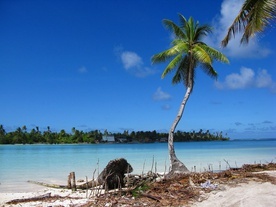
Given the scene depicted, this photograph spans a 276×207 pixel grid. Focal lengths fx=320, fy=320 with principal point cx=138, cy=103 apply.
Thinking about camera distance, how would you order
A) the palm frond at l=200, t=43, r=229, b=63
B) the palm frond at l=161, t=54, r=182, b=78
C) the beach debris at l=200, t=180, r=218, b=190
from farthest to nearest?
the palm frond at l=161, t=54, r=182, b=78 → the palm frond at l=200, t=43, r=229, b=63 → the beach debris at l=200, t=180, r=218, b=190

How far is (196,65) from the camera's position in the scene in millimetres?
17141

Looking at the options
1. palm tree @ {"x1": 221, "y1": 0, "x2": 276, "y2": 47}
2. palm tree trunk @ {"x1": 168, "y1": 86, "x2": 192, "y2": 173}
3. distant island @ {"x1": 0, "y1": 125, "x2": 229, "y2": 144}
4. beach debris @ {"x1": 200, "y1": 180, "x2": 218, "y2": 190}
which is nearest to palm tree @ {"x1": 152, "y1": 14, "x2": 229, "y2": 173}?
palm tree trunk @ {"x1": 168, "y1": 86, "x2": 192, "y2": 173}

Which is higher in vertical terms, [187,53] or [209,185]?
[187,53]

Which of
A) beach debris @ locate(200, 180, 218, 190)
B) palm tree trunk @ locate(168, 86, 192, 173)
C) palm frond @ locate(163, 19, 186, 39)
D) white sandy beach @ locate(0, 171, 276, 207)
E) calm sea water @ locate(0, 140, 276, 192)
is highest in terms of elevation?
palm frond @ locate(163, 19, 186, 39)

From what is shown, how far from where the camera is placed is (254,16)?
36.0 feet

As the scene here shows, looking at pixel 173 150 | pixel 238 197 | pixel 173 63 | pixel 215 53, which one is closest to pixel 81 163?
pixel 173 150

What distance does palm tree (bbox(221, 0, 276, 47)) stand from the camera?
34.7ft

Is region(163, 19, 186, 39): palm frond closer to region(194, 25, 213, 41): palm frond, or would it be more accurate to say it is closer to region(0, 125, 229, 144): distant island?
region(194, 25, 213, 41): palm frond

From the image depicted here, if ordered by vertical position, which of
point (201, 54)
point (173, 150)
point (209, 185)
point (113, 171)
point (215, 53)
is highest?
point (215, 53)

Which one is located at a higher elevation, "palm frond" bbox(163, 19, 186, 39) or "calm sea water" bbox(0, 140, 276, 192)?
"palm frond" bbox(163, 19, 186, 39)

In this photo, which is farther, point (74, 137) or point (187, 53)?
point (74, 137)

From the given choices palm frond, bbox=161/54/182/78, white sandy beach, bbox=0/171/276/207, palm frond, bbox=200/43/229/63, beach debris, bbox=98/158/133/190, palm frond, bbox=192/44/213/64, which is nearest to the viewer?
white sandy beach, bbox=0/171/276/207

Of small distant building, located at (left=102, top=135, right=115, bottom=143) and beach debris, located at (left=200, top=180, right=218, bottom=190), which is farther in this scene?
small distant building, located at (left=102, top=135, right=115, bottom=143)

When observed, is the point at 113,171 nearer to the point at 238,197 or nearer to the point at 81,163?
the point at 238,197
